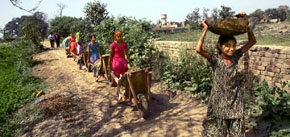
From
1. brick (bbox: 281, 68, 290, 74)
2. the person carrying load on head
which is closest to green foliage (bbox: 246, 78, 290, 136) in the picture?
brick (bbox: 281, 68, 290, 74)

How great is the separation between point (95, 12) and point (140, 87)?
13.8 metres

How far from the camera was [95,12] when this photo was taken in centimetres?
1642

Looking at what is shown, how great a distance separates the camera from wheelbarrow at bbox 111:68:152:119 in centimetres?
419

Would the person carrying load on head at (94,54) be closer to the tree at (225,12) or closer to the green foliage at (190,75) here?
the green foliage at (190,75)

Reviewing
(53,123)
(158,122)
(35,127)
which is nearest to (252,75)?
(158,122)

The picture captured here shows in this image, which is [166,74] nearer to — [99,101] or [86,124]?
[99,101]

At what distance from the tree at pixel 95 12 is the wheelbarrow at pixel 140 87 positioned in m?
13.2

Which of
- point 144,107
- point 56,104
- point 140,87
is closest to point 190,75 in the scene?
point 140,87

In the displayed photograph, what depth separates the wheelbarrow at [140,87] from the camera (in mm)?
4191

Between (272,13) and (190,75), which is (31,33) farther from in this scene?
(272,13)

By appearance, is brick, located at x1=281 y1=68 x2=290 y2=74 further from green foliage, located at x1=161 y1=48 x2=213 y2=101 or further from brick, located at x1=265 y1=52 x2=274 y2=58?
green foliage, located at x1=161 y1=48 x2=213 y2=101

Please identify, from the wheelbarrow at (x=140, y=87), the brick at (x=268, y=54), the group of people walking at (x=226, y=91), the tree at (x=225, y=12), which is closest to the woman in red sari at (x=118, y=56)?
the wheelbarrow at (x=140, y=87)

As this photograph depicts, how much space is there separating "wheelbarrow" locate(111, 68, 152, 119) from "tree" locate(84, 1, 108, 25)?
13.2 meters

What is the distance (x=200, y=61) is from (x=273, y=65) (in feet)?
6.08
